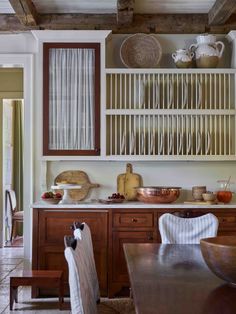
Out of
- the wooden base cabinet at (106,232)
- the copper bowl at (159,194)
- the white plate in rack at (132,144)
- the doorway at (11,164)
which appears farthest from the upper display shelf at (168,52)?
the doorway at (11,164)

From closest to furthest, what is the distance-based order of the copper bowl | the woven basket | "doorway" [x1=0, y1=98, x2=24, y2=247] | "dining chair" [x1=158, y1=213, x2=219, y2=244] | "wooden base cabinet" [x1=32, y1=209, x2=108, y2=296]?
"dining chair" [x1=158, y1=213, x2=219, y2=244]
"wooden base cabinet" [x1=32, y1=209, x2=108, y2=296]
the copper bowl
the woven basket
"doorway" [x1=0, y1=98, x2=24, y2=247]

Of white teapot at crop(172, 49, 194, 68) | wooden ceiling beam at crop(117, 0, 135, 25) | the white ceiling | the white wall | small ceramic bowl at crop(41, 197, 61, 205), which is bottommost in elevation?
small ceramic bowl at crop(41, 197, 61, 205)

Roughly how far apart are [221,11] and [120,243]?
2.25 meters

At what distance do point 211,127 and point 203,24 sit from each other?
1035 mm

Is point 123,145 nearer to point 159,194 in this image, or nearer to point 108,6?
point 159,194

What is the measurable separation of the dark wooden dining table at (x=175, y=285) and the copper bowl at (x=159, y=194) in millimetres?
1406

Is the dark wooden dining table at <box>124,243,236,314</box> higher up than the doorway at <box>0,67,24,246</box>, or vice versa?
the doorway at <box>0,67,24,246</box>

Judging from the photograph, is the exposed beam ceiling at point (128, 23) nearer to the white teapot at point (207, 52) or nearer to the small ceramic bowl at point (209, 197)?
the white teapot at point (207, 52)

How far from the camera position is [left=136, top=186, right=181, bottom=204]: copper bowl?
12.7ft

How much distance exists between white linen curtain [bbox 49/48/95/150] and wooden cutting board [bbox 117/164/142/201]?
547 millimetres

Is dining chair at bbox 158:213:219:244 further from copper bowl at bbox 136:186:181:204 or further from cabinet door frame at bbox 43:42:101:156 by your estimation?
cabinet door frame at bbox 43:42:101:156

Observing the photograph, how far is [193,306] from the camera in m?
1.49

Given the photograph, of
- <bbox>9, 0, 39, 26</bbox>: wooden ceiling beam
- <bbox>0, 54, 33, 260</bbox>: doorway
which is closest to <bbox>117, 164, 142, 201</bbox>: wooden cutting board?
<bbox>0, 54, 33, 260</bbox>: doorway

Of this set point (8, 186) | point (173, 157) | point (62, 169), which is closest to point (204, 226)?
point (173, 157)
